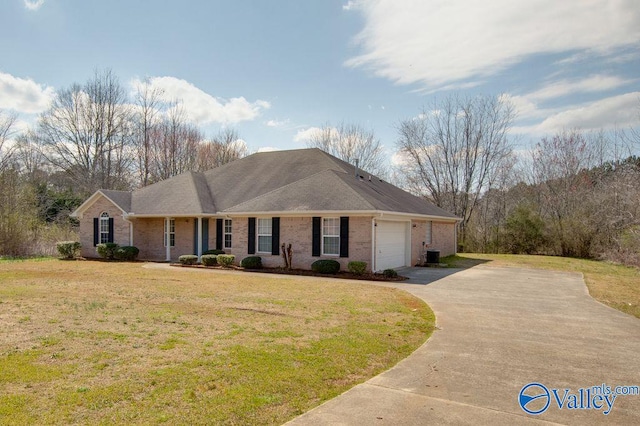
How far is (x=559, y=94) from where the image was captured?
23.4 metres

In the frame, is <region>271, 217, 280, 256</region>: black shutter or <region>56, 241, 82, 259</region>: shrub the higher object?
<region>271, 217, 280, 256</region>: black shutter

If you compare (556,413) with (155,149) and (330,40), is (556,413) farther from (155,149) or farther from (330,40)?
(155,149)

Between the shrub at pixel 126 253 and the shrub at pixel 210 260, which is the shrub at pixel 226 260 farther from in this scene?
the shrub at pixel 126 253

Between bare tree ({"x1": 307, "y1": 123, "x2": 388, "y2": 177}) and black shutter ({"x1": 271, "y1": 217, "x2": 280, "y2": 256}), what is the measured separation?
24723 millimetres

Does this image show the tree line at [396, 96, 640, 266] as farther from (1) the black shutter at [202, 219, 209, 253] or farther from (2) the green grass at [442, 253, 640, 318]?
(1) the black shutter at [202, 219, 209, 253]

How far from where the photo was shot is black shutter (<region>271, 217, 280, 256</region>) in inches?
723

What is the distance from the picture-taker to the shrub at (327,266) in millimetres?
16375

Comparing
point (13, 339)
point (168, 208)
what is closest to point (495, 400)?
point (13, 339)

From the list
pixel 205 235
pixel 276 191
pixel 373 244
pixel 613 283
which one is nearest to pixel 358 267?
pixel 373 244

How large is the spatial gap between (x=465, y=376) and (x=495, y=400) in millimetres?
735

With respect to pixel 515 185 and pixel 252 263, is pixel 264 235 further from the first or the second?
pixel 515 185

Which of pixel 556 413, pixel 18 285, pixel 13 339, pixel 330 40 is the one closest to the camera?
pixel 556 413

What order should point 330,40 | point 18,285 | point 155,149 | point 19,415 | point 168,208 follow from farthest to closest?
point 155,149 < point 168,208 < point 330,40 < point 18,285 < point 19,415
